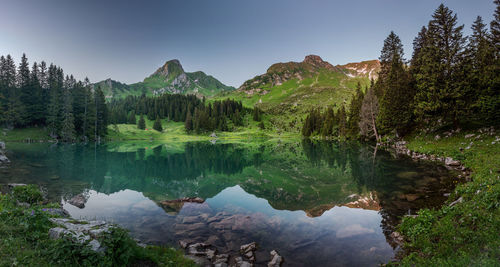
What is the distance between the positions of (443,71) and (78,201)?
155 ft

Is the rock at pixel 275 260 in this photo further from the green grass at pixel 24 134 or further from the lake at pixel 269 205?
the green grass at pixel 24 134

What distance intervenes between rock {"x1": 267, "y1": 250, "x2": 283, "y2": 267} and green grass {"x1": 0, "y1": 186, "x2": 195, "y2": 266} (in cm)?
310

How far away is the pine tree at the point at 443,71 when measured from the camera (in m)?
31.2

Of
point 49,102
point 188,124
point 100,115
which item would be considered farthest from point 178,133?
point 49,102

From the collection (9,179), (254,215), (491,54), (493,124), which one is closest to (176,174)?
(9,179)

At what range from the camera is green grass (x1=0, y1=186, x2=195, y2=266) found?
5.59 metres

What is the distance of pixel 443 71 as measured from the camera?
108 feet

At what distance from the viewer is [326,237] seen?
11016mm

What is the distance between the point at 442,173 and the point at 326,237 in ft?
57.0

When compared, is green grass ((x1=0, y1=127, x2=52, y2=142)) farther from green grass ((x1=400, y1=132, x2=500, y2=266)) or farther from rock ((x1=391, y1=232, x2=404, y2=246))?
green grass ((x1=400, y1=132, x2=500, y2=266))

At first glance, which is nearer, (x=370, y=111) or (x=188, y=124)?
(x=370, y=111)

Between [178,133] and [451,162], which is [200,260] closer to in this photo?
[451,162]

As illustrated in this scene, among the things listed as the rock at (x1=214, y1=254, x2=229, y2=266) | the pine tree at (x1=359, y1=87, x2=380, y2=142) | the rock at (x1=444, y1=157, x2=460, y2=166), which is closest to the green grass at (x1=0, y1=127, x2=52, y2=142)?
the rock at (x1=214, y1=254, x2=229, y2=266)

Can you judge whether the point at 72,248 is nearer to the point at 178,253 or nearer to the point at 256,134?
the point at 178,253
